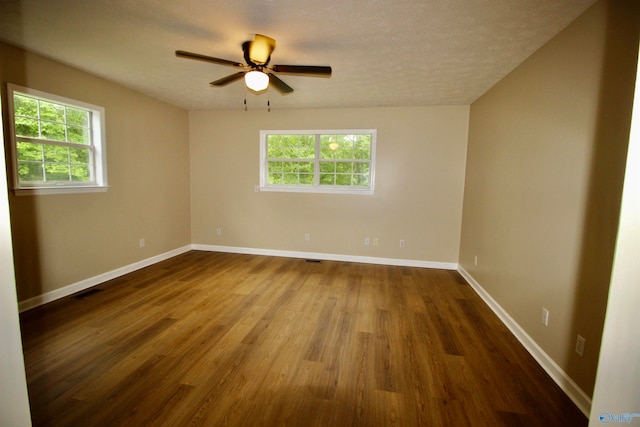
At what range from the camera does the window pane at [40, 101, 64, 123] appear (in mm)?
2896

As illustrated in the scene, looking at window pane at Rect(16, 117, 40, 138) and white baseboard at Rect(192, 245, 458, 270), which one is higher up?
window pane at Rect(16, 117, 40, 138)

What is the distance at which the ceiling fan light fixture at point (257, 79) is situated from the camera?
2.38m

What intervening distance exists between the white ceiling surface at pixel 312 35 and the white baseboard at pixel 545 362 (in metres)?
2.47

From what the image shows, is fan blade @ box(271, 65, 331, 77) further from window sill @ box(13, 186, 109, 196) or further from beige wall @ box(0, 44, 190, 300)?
window sill @ box(13, 186, 109, 196)

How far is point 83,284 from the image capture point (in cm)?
329

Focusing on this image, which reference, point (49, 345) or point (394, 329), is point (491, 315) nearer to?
point (394, 329)

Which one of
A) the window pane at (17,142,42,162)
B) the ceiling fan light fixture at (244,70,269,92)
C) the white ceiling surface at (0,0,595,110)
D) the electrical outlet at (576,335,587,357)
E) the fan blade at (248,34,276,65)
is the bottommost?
the electrical outlet at (576,335,587,357)

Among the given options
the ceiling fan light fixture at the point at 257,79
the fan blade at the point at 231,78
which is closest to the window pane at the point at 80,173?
the fan blade at the point at 231,78

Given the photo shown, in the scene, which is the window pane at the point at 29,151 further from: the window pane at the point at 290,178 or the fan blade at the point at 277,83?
the window pane at the point at 290,178

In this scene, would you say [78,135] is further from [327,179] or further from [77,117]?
[327,179]

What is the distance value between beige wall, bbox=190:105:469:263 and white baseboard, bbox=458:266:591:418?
1680mm

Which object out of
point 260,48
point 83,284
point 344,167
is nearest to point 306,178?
point 344,167

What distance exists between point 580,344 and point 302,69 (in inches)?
111

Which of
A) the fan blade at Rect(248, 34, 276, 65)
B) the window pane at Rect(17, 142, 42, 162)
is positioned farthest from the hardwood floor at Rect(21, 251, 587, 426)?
the fan blade at Rect(248, 34, 276, 65)
